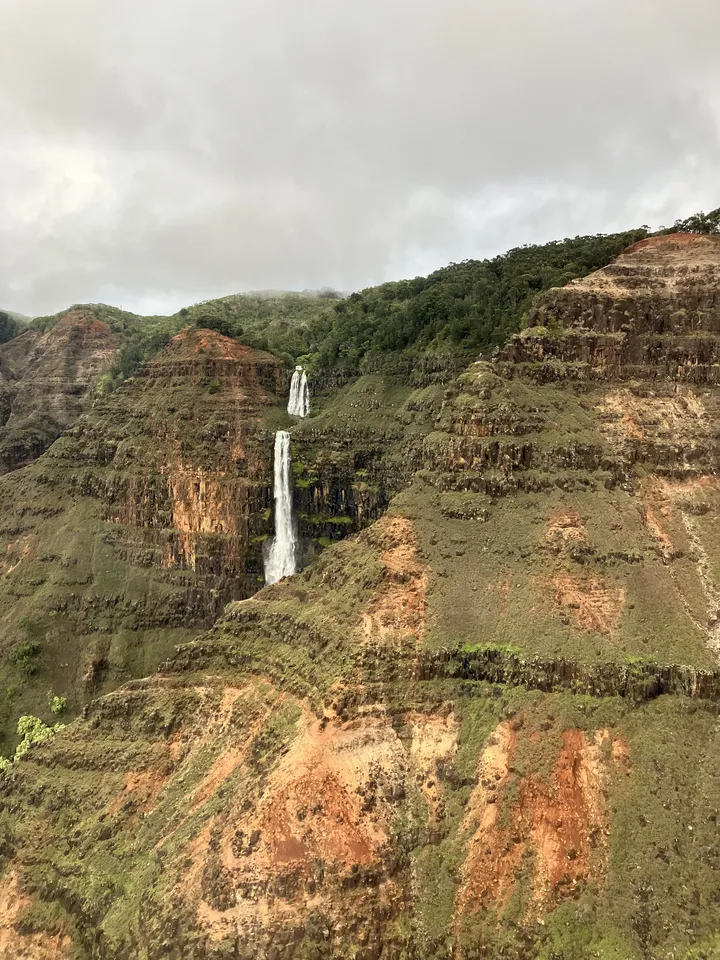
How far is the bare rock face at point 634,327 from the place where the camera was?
4019 centimetres

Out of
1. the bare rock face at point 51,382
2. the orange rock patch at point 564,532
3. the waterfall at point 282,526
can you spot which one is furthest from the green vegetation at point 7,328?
the orange rock patch at point 564,532

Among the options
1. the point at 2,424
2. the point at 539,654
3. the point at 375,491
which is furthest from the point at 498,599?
the point at 2,424

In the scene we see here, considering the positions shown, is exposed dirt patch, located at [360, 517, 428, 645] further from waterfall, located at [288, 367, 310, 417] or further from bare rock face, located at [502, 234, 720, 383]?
waterfall, located at [288, 367, 310, 417]

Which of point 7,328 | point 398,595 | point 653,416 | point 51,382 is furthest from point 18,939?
point 7,328

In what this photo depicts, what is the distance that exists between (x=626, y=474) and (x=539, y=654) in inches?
527

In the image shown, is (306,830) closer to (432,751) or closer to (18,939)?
(432,751)

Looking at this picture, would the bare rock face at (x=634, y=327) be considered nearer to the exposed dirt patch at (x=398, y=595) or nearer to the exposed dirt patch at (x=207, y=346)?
the exposed dirt patch at (x=398, y=595)

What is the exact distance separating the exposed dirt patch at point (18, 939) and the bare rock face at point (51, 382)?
68.0 m

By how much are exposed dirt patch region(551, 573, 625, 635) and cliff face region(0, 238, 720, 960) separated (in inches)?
5.0

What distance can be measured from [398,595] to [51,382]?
83565 mm

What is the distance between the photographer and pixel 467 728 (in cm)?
2917

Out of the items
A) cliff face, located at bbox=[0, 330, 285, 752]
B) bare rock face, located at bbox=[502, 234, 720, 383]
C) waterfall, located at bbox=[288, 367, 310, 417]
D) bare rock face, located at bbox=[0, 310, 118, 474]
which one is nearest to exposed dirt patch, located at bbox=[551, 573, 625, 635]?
bare rock face, located at bbox=[502, 234, 720, 383]

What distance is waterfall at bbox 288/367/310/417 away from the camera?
63772 mm

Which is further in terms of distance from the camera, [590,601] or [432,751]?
[590,601]
